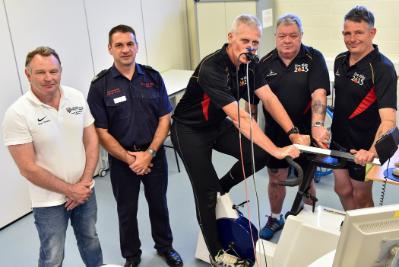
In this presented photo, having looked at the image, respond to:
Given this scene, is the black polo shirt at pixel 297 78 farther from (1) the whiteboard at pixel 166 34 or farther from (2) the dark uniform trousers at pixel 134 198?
(1) the whiteboard at pixel 166 34

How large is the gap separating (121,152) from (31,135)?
1.89 feet

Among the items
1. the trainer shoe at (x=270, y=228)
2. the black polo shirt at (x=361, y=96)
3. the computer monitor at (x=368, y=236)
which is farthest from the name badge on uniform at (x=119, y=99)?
the computer monitor at (x=368, y=236)

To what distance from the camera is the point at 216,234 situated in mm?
2670

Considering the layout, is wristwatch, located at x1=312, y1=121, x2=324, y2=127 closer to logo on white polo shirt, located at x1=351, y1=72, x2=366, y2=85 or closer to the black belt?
logo on white polo shirt, located at x1=351, y1=72, x2=366, y2=85

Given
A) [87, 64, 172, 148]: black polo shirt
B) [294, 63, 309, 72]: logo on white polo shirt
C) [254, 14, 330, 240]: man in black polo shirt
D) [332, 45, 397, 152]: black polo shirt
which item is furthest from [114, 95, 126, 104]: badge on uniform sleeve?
[332, 45, 397, 152]: black polo shirt

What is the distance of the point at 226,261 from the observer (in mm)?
2639

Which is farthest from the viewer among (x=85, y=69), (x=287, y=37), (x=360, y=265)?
(x=85, y=69)

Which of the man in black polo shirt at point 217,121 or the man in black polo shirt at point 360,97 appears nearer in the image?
the man in black polo shirt at point 217,121

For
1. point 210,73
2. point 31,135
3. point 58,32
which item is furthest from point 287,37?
point 58,32

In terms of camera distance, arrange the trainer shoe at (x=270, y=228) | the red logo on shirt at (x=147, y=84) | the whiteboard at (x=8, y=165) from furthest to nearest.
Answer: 1. the whiteboard at (x=8, y=165)
2. the trainer shoe at (x=270, y=228)
3. the red logo on shirt at (x=147, y=84)

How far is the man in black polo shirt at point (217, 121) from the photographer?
2254mm

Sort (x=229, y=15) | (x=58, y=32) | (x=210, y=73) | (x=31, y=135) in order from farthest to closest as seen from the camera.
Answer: (x=229, y=15), (x=58, y=32), (x=210, y=73), (x=31, y=135)

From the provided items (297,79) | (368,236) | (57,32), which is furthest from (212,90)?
(57,32)

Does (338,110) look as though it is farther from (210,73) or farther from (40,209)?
(40,209)
